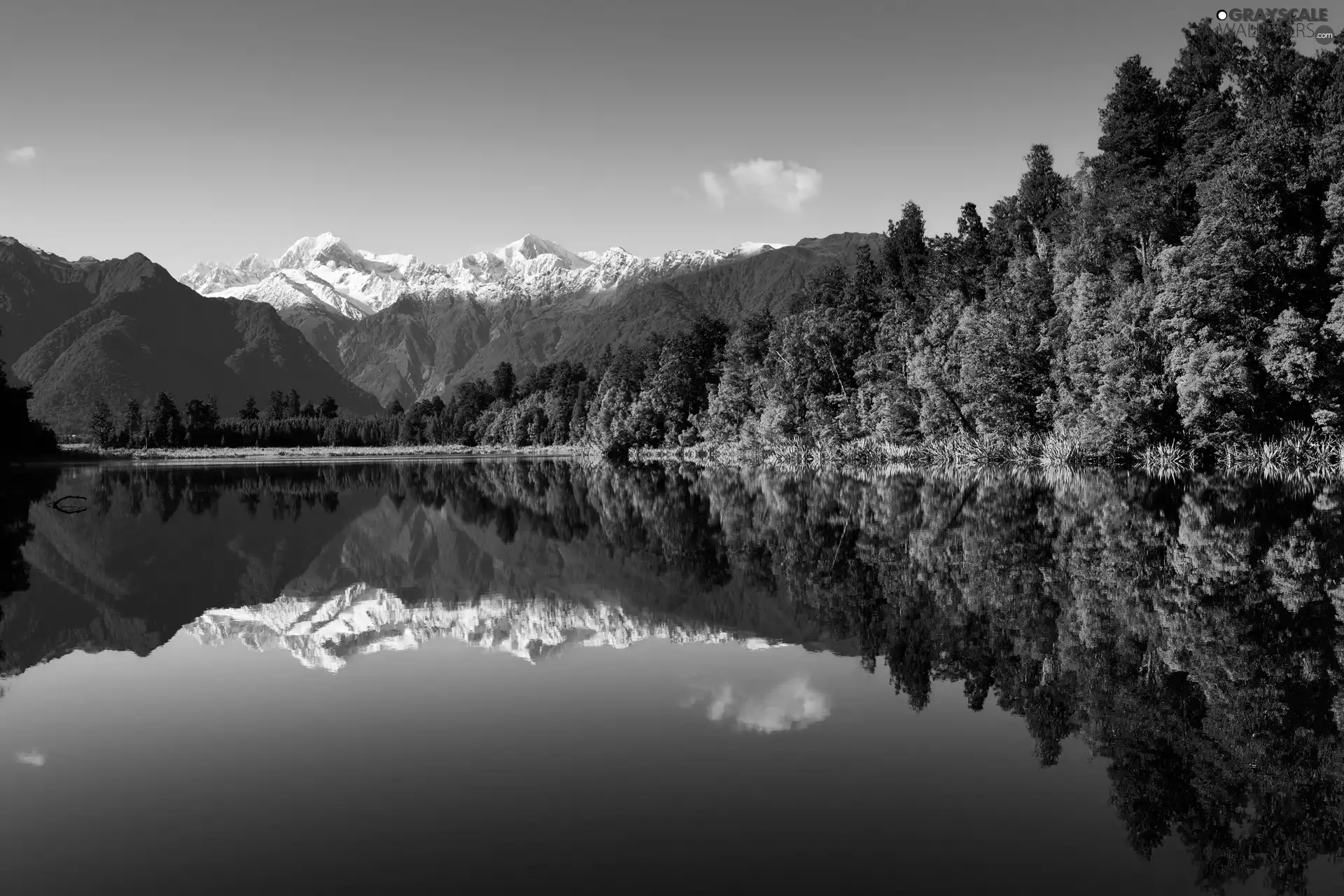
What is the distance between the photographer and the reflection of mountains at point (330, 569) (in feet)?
67.5

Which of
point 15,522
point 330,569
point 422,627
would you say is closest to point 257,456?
point 15,522

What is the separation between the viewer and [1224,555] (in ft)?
79.2

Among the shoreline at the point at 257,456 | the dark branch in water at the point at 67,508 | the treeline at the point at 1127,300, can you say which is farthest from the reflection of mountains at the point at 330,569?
the shoreline at the point at 257,456

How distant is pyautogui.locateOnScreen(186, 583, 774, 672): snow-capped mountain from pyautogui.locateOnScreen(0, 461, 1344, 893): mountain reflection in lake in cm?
12

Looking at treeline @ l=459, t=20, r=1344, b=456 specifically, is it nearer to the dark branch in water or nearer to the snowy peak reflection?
the snowy peak reflection

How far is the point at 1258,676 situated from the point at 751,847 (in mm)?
8924

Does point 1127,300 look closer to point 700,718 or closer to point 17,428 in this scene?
point 700,718

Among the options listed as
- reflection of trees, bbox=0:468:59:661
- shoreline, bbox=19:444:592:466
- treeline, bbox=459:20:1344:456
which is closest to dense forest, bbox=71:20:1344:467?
treeline, bbox=459:20:1344:456

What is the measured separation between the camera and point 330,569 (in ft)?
96.4

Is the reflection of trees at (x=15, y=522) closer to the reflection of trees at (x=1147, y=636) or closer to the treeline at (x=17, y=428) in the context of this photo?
the reflection of trees at (x=1147, y=636)

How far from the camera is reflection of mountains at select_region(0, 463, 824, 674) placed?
67.5 feet

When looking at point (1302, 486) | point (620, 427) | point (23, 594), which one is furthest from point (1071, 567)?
point (620, 427)

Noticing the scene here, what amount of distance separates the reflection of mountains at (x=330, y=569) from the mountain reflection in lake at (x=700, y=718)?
0.21 m

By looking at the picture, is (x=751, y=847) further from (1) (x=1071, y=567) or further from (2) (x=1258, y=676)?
(1) (x=1071, y=567)
